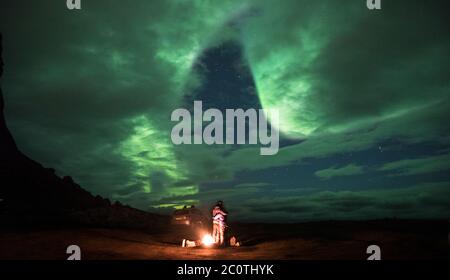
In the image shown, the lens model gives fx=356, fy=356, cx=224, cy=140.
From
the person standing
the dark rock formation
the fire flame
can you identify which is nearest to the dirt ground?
the person standing

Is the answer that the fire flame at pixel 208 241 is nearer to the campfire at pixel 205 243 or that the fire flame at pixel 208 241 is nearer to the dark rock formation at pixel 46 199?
the campfire at pixel 205 243

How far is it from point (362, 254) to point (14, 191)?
42.4 m

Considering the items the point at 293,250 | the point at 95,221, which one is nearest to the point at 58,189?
the point at 95,221

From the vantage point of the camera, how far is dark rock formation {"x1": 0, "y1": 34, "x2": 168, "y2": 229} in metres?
34.8

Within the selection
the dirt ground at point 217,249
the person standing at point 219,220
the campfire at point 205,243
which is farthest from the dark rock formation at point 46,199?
the person standing at point 219,220

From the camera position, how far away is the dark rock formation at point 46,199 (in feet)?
114

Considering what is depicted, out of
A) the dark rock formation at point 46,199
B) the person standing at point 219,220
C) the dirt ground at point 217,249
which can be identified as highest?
the dark rock formation at point 46,199

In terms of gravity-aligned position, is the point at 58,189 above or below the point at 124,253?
above

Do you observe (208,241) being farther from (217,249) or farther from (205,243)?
(217,249)
